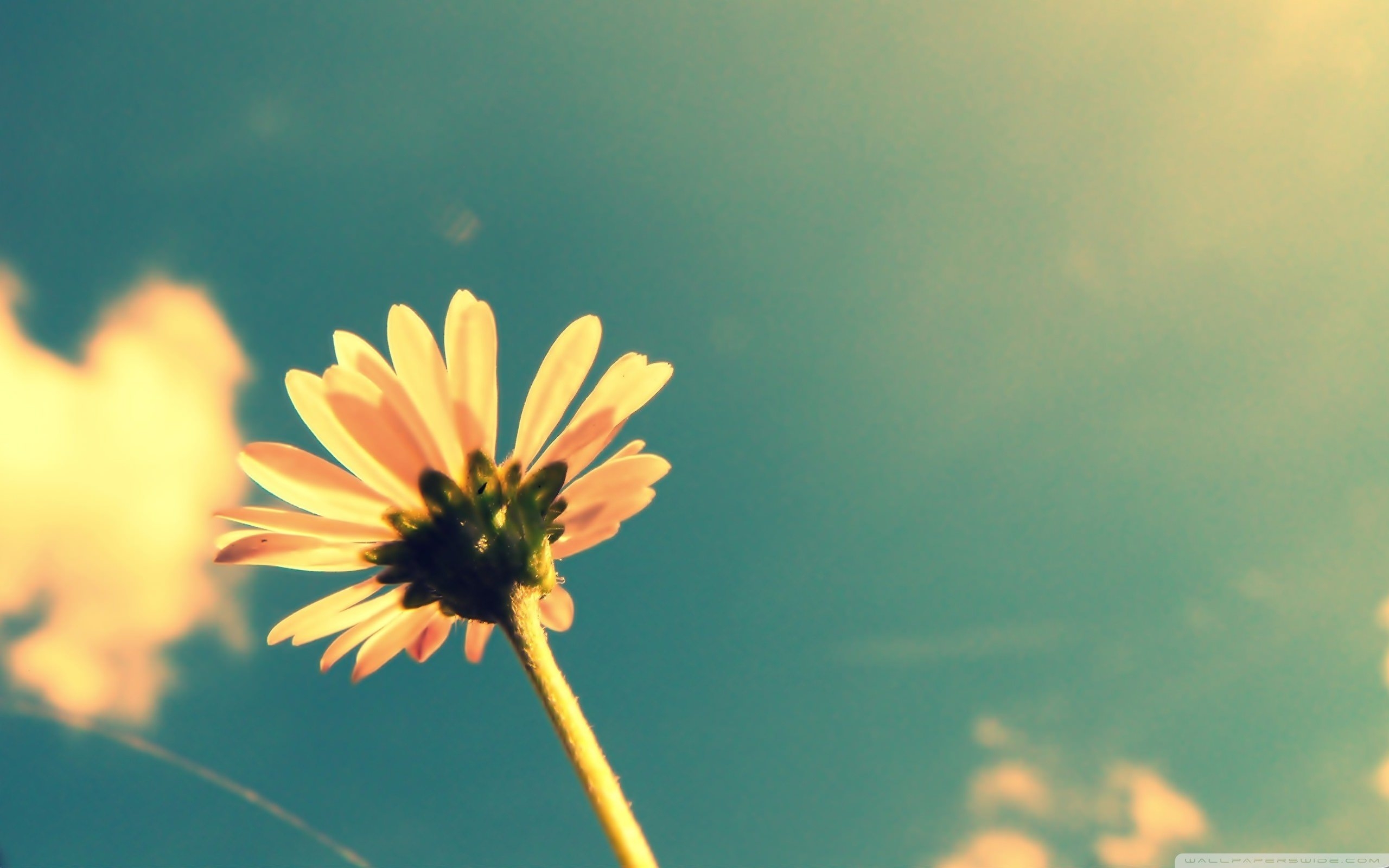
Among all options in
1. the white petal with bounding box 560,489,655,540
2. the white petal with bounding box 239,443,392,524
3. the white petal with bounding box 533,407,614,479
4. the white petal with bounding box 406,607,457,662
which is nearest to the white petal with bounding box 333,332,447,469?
the white petal with bounding box 239,443,392,524

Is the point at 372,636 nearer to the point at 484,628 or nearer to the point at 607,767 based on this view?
the point at 484,628

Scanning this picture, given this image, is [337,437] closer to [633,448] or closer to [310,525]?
[310,525]

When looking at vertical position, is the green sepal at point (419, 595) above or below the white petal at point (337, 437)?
below

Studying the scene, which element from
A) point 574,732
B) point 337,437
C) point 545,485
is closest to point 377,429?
point 337,437

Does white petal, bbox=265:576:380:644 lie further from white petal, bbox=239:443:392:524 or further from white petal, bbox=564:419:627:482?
white petal, bbox=564:419:627:482

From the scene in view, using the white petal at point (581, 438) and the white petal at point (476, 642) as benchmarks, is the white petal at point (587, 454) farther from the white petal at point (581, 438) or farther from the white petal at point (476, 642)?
the white petal at point (476, 642)

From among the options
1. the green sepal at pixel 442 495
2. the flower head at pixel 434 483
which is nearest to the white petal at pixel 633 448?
the flower head at pixel 434 483
